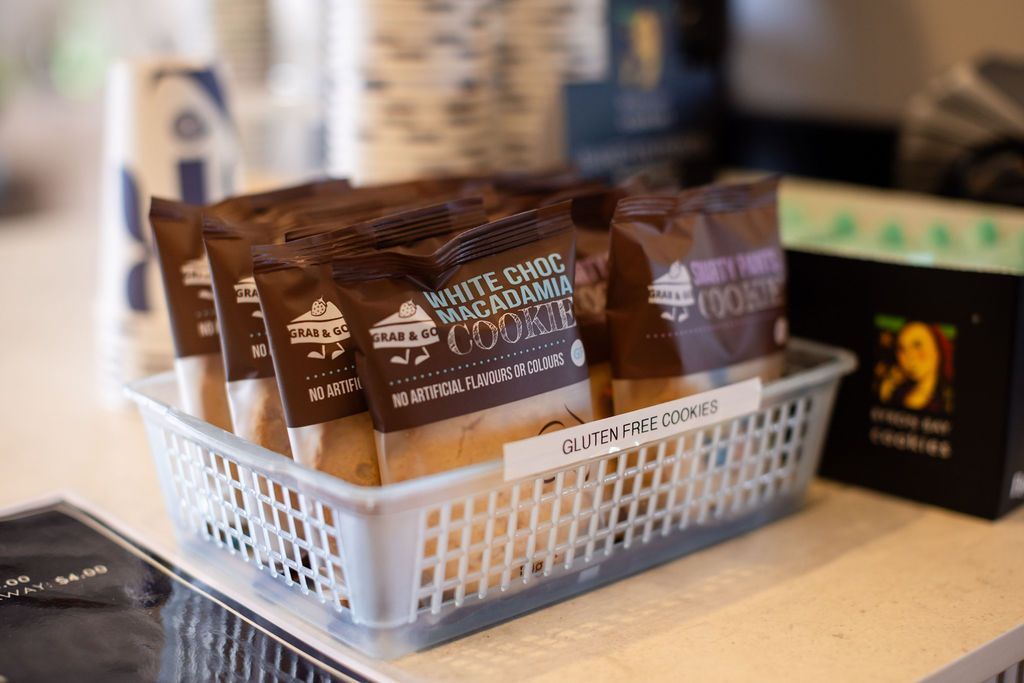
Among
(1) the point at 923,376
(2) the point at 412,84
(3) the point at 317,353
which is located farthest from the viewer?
(2) the point at 412,84

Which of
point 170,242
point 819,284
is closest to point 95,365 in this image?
point 170,242

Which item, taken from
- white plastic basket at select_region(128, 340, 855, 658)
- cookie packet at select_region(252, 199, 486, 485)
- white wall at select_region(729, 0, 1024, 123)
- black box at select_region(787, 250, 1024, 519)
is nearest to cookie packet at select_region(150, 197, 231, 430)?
white plastic basket at select_region(128, 340, 855, 658)

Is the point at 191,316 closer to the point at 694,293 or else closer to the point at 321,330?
the point at 321,330

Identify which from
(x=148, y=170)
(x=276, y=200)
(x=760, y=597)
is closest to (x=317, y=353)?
(x=276, y=200)

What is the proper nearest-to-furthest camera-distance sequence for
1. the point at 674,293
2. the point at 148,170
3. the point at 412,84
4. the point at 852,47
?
the point at 674,293, the point at 148,170, the point at 412,84, the point at 852,47

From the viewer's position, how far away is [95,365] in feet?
4.25

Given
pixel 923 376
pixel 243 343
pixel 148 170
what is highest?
pixel 148 170

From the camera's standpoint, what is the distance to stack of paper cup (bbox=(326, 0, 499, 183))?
119 centimetres

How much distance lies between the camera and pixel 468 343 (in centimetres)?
69

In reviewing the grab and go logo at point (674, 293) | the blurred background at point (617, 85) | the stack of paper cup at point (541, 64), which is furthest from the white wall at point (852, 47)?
the grab and go logo at point (674, 293)

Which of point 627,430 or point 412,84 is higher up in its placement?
point 412,84

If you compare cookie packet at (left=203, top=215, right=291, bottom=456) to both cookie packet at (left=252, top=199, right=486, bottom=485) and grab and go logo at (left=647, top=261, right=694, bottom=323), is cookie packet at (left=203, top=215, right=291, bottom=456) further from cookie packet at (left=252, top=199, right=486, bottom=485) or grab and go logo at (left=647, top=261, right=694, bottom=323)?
grab and go logo at (left=647, top=261, right=694, bottom=323)

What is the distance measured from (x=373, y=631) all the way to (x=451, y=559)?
66 millimetres

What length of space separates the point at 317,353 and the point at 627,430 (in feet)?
0.69
